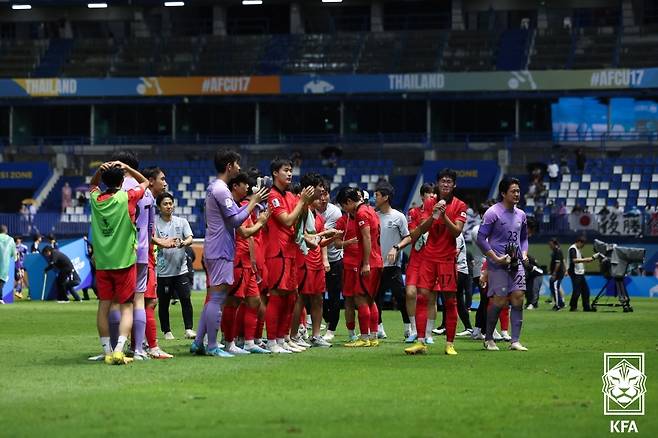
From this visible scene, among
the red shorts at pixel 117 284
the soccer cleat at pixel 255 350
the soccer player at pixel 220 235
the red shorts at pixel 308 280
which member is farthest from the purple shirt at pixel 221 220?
the red shorts at pixel 308 280

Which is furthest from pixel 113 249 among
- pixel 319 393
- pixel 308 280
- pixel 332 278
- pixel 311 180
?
pixel 332 278

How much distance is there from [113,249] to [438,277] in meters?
4.46

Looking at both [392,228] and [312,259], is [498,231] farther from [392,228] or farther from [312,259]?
[392,228]

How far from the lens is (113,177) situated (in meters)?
16.1

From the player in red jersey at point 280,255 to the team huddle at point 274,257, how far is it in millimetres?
18

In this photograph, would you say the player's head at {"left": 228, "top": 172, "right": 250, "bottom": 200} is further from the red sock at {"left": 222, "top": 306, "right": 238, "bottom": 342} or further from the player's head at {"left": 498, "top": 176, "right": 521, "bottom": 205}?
the player's head at {"left": 498, "top": 176, "right": 521, "bottom": 205}

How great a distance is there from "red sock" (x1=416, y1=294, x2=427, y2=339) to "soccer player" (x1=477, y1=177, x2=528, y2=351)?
3.23 ft

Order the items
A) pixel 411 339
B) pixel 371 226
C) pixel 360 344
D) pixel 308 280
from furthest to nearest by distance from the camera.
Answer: pixel 411 339, pixel 371 226, pixel 360 344, pixel 308 280

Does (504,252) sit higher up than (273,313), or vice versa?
(504,252)

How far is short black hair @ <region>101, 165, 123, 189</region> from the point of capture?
16094 millimetres

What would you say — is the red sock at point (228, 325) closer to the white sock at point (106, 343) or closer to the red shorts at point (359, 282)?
the white sock at point (106, 343)

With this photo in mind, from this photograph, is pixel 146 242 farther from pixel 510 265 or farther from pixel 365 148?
pixel 365 148

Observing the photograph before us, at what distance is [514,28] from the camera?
70125 millimetres

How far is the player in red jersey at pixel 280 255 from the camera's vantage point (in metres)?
18.0
